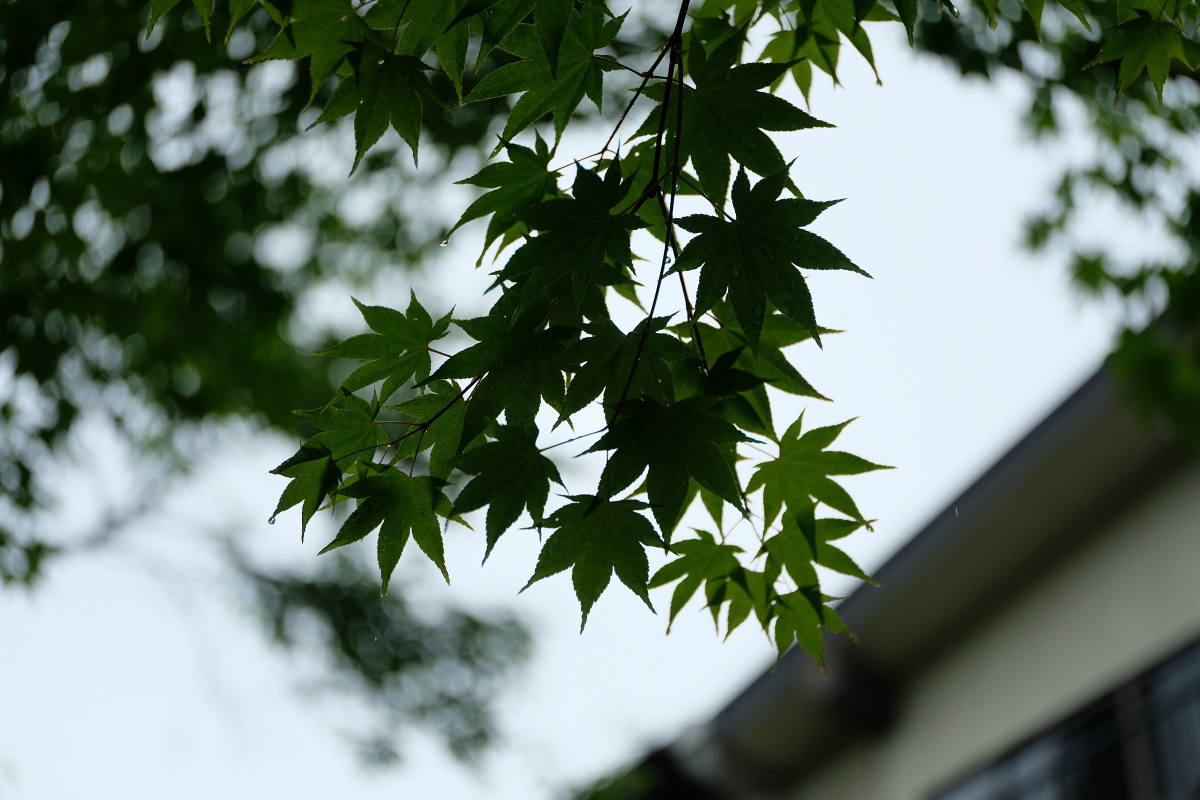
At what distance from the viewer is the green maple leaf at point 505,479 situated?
3.47 ft

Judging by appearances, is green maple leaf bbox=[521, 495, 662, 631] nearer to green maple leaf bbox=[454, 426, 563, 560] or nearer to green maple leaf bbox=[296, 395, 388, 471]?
green maple leaf bbox=[454, 426, 563, 560]

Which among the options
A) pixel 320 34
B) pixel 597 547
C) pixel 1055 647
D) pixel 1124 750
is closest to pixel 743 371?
pixel 597 547

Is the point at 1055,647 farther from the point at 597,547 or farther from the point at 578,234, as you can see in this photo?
the point at 578,234

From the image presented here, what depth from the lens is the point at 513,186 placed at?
1203 mm

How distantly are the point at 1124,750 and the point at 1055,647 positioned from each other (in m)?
0.82

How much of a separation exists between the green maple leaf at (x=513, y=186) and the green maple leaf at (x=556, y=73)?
34mm

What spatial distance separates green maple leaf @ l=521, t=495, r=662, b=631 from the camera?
1074 mm

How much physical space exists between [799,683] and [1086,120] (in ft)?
12.7

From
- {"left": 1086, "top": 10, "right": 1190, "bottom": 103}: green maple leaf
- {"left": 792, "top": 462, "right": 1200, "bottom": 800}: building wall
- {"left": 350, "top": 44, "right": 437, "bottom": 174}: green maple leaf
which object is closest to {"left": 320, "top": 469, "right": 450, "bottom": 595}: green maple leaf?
{"left": 350, "top": 44, "right": 437, "bottom": 174}: green maple leaf

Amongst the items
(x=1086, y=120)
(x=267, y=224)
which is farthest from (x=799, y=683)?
(x=267, y=224)

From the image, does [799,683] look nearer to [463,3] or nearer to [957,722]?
[957,722]

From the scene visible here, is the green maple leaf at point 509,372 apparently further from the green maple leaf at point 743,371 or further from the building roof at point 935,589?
the building roof at point 935,589

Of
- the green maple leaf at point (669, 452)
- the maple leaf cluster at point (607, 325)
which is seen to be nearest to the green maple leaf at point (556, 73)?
the maple leaf cluster at point (607, 325)

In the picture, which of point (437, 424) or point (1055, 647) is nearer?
point (437, 424)
